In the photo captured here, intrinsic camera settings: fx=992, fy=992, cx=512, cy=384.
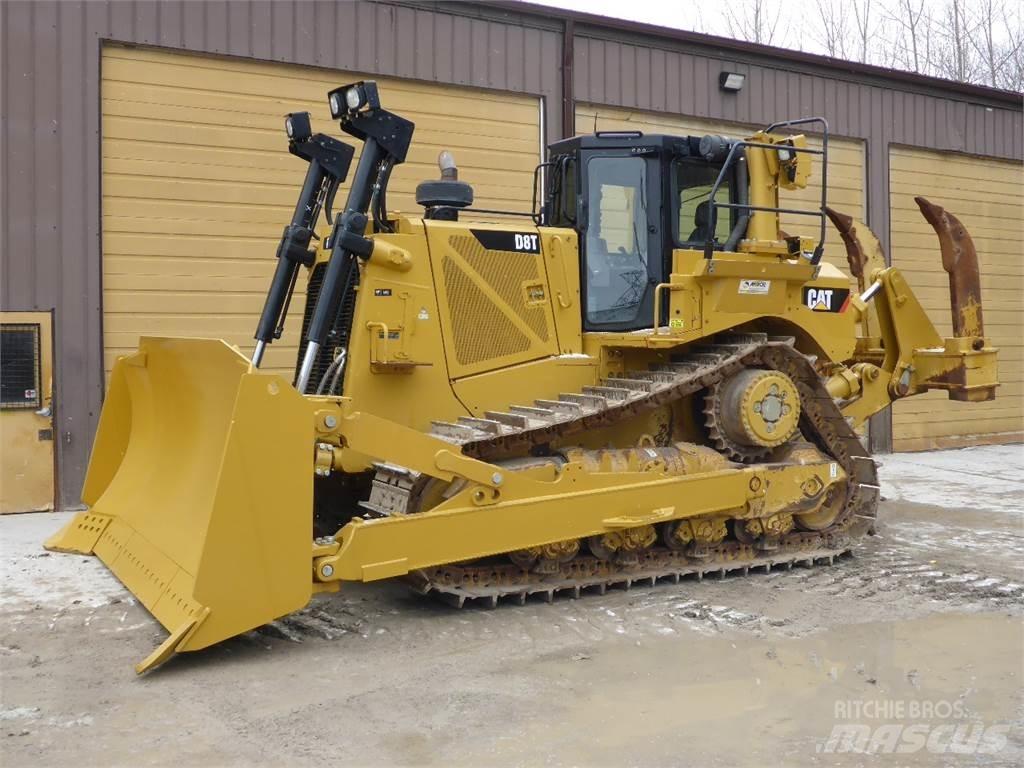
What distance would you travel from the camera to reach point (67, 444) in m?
8.59

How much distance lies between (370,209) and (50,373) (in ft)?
12.8

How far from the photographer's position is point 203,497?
5.32 metres

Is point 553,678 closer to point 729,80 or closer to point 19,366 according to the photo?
point 19,366

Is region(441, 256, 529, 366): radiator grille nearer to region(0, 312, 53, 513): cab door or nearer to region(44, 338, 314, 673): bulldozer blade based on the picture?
region(44, 338, 314, 673): bulldozer blade

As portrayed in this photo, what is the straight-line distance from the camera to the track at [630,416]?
5.61 meters

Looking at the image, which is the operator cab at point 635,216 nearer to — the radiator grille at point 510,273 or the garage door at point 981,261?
the radiator grille at point 510,273

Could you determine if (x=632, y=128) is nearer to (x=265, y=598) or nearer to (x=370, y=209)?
(x=370, y=209)

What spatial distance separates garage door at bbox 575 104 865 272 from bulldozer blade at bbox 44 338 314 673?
6296 mm

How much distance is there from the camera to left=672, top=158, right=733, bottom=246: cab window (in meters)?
6.60

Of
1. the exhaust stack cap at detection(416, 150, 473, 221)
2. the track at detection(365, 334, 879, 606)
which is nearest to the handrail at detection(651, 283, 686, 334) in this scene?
the track at detection(365, 334, 879, 606)

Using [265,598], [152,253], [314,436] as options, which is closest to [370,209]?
[314,436]

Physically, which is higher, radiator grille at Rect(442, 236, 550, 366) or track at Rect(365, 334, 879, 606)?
radiator grille at Rect(442, 236, 550, 366)

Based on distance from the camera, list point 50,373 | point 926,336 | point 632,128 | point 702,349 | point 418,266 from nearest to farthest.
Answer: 1. point 418,266
2. point 702,349
3. point 926,336
4. point 50,373
5. point 632,128

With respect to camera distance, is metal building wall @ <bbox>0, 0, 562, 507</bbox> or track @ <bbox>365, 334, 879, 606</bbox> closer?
track @ <bbox>365, 334, 879, 606</bbox>
